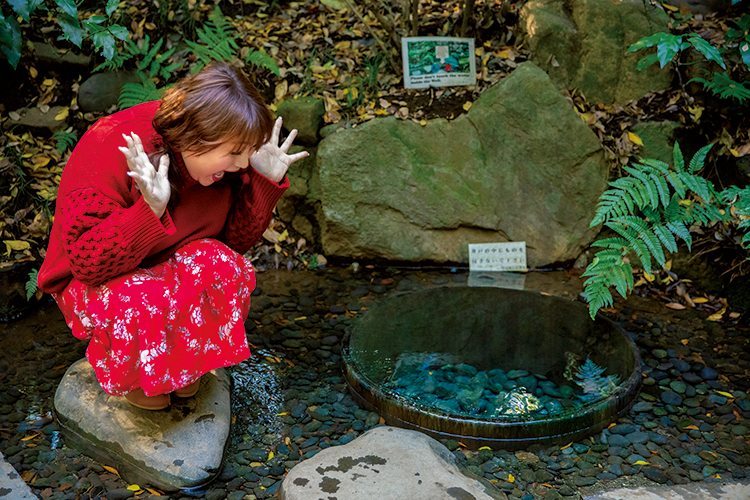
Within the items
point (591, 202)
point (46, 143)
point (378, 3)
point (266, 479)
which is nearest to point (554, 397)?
point (266, 479)

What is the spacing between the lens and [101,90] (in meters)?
4.35

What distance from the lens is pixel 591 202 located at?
4121 mm

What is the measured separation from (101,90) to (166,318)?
2.87 metres

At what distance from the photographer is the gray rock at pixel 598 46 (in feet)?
14.4

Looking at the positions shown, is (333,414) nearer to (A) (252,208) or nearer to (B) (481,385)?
(B) (481,385)

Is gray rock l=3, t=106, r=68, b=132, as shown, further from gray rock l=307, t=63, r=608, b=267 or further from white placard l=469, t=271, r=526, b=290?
white placard l=469, t=271, r=526, b=290

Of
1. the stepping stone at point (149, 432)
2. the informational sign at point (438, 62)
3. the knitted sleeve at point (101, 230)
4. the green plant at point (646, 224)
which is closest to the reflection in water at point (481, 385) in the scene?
the green plant at point (646, 224)

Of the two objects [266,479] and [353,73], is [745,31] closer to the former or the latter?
[353,73]

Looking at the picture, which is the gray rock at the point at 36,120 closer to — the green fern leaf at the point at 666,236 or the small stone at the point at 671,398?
the green fern leaf at the point at 666,236

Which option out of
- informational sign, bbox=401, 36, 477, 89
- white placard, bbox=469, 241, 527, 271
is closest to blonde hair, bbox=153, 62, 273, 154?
white placard, bbox=469, 241, 527, 271

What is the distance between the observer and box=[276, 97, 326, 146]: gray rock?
13.7 ft

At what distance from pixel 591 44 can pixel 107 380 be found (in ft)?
13.0

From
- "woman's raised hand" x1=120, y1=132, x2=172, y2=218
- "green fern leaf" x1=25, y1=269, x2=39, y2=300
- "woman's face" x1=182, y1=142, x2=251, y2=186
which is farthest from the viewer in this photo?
"green fern leaf" x1=25, y1=269, x2=39, y2=300

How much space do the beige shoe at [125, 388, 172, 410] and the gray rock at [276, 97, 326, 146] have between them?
2.27 meters
